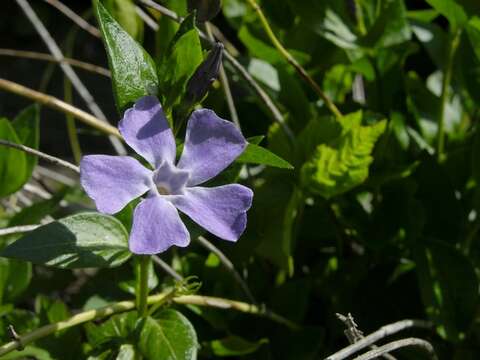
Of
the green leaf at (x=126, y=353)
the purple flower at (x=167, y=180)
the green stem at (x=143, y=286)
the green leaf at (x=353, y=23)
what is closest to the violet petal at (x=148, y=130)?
the purple flower at (x=167, y=180)

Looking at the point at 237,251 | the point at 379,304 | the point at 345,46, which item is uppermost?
the point at 345,46

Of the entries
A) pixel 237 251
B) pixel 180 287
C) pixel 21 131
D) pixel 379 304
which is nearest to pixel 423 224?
pixel 379 304

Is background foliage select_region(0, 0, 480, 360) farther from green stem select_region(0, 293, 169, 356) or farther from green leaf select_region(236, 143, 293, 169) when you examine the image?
green leaf select_region(236, 143, 293, 169)

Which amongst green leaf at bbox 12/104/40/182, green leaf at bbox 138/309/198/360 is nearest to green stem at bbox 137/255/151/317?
green leaf at bbox 138/309/198/360

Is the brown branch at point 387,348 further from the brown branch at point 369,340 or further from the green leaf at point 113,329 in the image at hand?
the green leaf at point 113,329

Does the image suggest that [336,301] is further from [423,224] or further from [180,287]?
[180,287]

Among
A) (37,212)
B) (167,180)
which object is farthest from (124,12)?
(167,180)

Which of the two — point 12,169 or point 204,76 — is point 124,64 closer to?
point 204,76
